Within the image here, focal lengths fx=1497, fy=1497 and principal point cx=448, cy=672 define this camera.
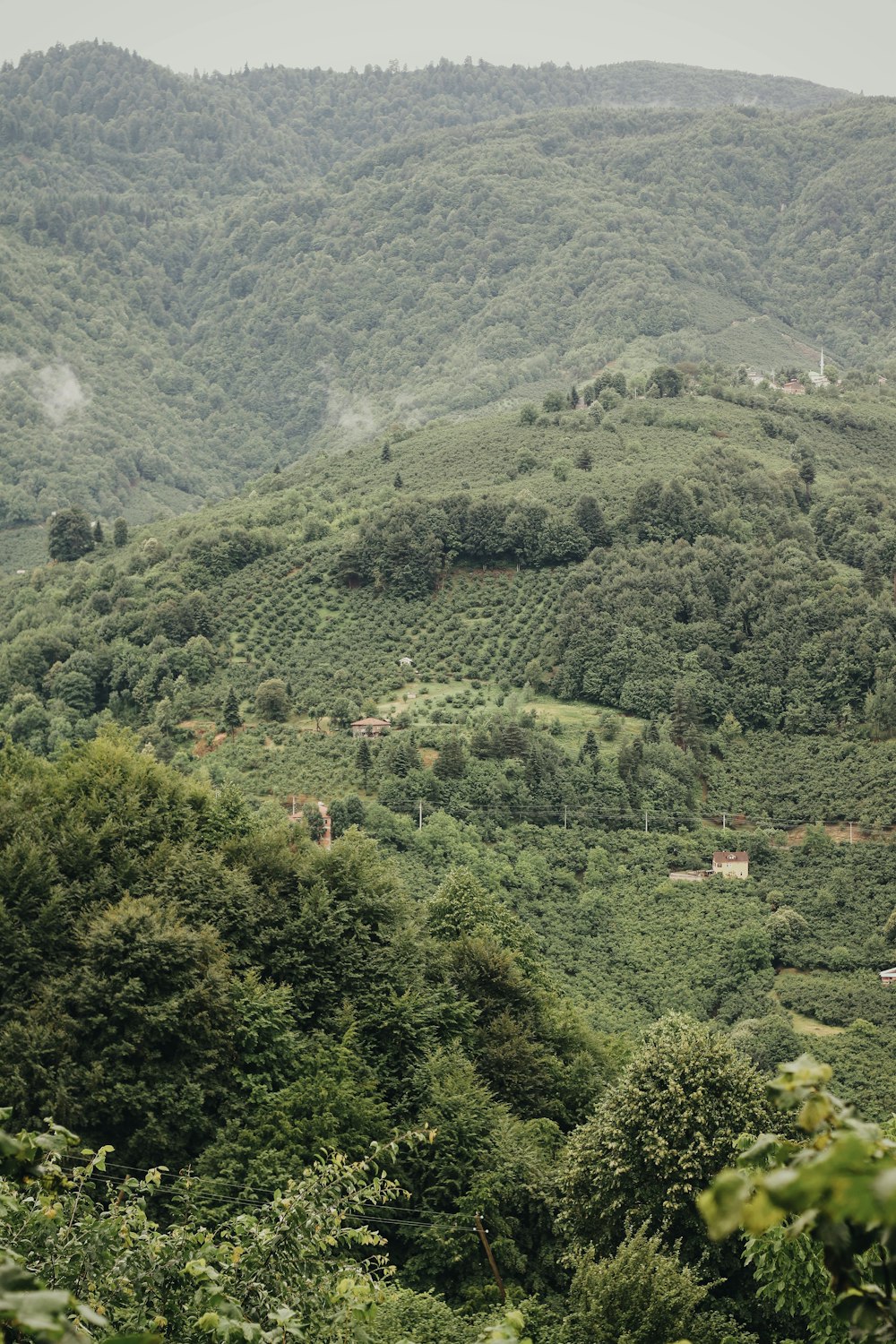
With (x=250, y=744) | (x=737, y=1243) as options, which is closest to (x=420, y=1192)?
(x=737, y=1243)

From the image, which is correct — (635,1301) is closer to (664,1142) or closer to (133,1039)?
(664,1142)

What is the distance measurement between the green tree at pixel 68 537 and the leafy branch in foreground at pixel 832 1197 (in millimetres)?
98919

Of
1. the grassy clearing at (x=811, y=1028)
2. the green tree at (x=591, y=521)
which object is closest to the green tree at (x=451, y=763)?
the grassy clearing at (x=811, y=1028)

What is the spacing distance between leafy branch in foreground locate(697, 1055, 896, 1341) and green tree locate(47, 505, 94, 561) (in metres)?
98.9

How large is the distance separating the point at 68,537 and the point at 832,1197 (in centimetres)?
10040

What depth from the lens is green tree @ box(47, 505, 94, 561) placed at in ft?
329

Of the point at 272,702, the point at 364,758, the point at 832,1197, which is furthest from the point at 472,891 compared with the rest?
the point at 832,1197

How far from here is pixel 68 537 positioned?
100125mm

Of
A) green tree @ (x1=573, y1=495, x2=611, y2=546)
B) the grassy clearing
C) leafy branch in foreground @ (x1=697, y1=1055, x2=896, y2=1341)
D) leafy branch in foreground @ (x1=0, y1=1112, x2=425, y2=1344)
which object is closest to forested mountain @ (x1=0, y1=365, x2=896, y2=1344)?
leafy branch in foreground @ (x1=0, y1=1112, x2=425, y2=1344)

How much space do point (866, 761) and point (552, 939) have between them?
855 inches

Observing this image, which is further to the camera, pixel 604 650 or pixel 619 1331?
pixel 604 650

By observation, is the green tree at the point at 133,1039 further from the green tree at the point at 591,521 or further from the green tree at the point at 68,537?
the green tree at the point at 68,537

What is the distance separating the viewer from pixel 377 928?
3434cm

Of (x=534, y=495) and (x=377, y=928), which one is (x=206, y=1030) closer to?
(x=377, y=928)
